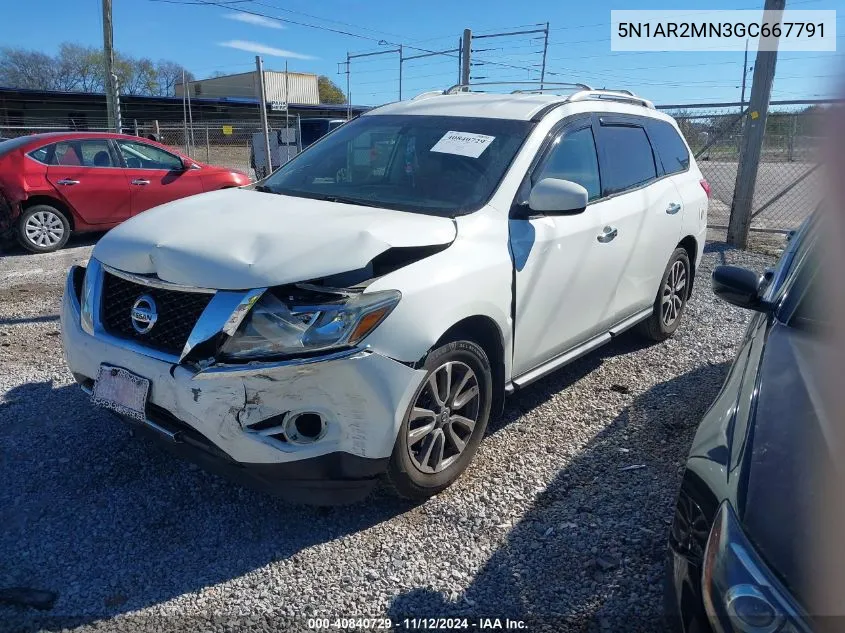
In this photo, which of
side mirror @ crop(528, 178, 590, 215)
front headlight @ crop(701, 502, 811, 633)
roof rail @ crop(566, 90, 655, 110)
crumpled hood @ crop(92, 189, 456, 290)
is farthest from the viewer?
roof rail @ crop(566, 90, 655, 110)

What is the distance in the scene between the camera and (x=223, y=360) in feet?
8.39

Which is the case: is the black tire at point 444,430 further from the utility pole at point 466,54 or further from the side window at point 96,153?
the utility pole at point 466,54

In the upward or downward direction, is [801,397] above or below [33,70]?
below

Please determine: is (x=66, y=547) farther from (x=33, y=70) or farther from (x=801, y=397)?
(x=33, y=70)

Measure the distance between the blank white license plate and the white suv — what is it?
0.01 meters

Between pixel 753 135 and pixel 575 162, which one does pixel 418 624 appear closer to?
pixel 575 162

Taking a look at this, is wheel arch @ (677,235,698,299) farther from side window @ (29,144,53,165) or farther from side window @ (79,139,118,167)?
side window @ (29,144,53,165)

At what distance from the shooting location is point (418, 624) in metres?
2.40

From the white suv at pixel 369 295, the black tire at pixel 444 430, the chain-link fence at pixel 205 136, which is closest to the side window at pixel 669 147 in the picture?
the white suv at pixel 369 295

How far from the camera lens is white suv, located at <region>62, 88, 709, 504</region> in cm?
256

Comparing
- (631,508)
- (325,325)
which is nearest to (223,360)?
(325,325)

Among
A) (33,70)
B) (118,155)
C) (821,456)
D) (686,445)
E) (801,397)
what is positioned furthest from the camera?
(33,70)

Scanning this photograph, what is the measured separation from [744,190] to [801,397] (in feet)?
27.2

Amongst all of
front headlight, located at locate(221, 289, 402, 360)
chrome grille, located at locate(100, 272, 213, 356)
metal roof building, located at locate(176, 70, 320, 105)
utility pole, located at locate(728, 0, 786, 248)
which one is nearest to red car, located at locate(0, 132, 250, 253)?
chrome grille, located at locate(100, 272, 213, 356)
